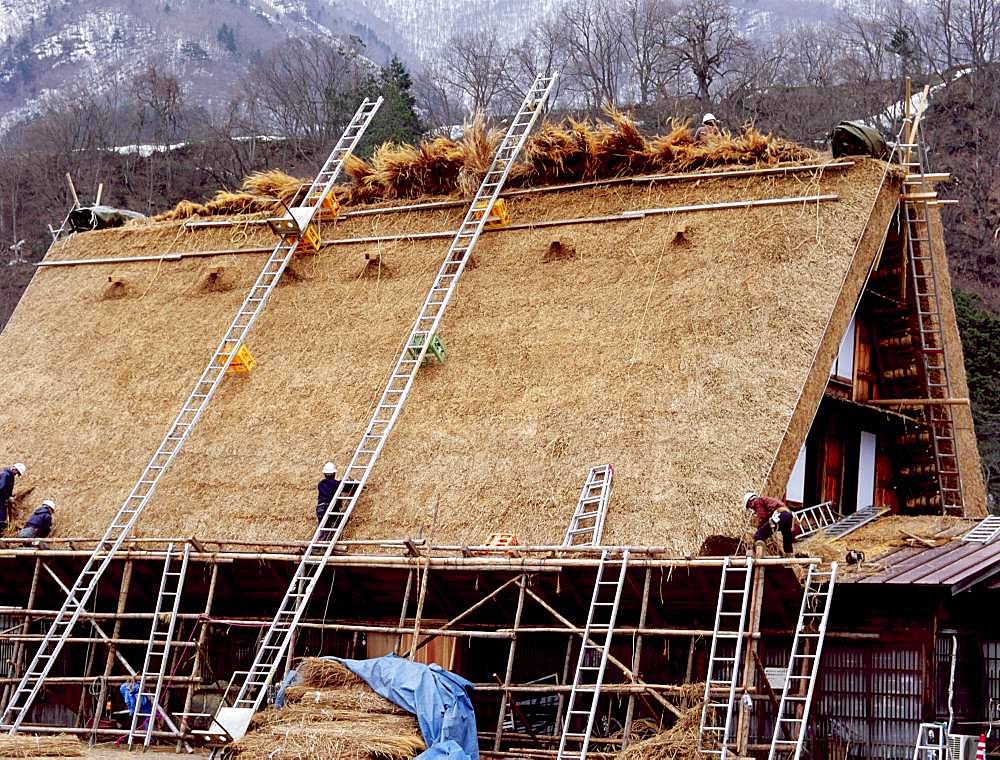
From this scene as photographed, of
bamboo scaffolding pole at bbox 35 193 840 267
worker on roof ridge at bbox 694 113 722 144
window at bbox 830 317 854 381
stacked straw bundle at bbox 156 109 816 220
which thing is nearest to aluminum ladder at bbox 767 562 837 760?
window at bbox 830 317 854 381

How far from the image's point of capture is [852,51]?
52.5 metres

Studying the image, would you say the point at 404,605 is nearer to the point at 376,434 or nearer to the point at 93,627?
the point at 376,434

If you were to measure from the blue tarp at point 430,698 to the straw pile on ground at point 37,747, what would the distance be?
5.73ft

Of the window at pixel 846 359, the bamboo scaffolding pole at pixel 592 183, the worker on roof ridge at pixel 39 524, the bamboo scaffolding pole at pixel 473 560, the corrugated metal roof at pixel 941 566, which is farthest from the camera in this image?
the window at pixel 846 359

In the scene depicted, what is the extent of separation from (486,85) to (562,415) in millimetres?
44783

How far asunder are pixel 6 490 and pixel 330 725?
263 inches

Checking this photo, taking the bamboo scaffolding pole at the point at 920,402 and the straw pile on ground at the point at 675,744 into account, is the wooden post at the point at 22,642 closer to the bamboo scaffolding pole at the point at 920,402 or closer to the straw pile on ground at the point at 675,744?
the straw pile on ground at the point at 675,744

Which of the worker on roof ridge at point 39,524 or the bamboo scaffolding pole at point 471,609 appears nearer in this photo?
the bamboo scaffolding pole at point 471,609

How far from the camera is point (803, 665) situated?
467 inches

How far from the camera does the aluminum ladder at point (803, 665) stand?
11.2 metres

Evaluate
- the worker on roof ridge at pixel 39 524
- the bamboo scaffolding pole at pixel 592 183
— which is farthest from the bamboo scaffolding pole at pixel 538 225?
the worker on roof ridge at pixel 39 524

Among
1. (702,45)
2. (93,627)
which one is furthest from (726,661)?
(702,45)

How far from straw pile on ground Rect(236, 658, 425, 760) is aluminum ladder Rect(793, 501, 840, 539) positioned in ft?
18.1

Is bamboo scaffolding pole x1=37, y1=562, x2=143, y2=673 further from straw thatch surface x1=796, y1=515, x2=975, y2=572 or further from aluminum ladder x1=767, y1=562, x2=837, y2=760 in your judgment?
straw thatch surface x1=796, y1=515, x2=975, y2=572
